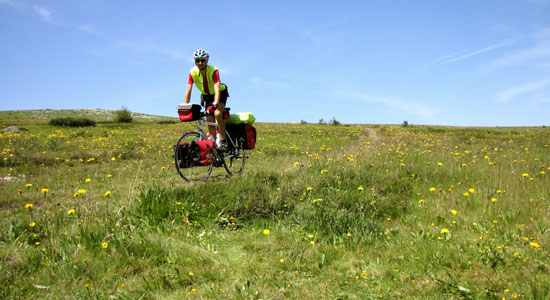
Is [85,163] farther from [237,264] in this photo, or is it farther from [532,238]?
[532,238]

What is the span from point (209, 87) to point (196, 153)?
1566 millimetres

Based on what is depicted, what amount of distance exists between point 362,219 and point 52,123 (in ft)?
122

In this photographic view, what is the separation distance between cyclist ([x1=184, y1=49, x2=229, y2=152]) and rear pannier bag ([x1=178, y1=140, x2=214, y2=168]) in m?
0.42

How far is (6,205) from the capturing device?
6230mm

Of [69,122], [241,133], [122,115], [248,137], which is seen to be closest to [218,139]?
[241,133]

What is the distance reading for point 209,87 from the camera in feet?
25.0

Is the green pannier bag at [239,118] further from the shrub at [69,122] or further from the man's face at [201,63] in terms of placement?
the shrub at [69,122]

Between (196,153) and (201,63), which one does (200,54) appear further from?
(196,153)

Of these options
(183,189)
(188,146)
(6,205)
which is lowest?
(6,205)

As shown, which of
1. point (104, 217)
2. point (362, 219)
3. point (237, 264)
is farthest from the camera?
point (362, 219)

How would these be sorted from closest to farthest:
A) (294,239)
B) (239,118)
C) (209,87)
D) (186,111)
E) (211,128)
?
(294,239)
(186,111)
(209,87)
(211,128)
(239,118)

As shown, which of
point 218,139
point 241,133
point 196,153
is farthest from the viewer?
point 241,133

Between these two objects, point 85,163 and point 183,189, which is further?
point 85,163

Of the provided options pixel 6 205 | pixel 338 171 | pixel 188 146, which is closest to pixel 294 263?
pixel 338 171
